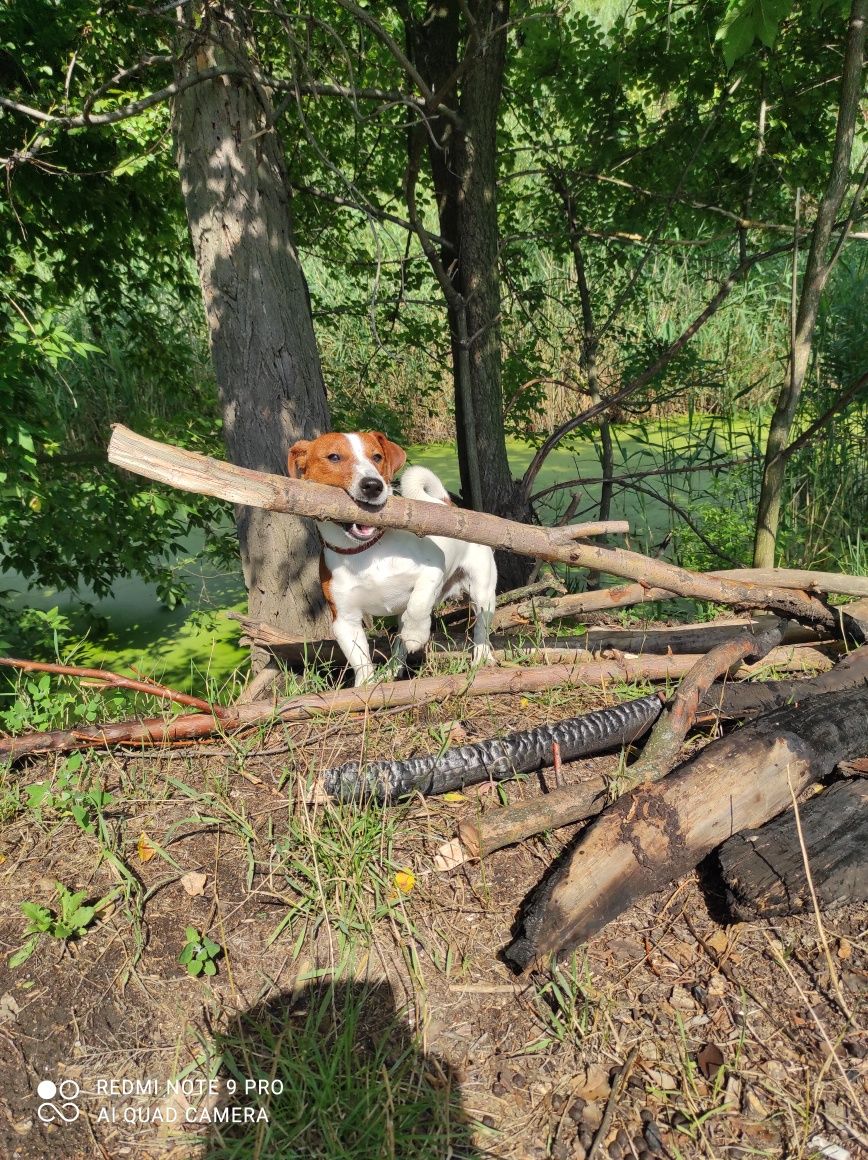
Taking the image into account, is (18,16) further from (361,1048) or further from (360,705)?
(361,1048)

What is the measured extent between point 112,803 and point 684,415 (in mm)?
6292

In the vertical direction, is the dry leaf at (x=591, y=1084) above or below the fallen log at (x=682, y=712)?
below

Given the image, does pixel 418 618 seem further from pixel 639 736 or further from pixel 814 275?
pixel 814 275

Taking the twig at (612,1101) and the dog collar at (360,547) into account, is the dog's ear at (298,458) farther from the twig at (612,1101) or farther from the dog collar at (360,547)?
the twig at (612,1101)

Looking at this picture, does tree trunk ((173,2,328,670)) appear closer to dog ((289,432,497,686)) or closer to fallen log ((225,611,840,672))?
fallen log ((225,611,840,672))

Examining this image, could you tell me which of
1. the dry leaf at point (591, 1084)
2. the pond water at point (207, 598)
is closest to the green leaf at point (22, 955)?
the dry leaf at point (591, 1084)

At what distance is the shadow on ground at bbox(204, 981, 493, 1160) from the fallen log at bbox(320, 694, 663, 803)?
53 centimetres

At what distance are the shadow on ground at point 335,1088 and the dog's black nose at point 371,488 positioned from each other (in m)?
1.29

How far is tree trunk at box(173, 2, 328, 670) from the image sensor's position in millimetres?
3006

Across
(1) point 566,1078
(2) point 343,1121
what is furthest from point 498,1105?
(2) point 343,1121

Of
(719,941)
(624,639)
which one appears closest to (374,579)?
(624,639)

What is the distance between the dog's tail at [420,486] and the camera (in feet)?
9.87

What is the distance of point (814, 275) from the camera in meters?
3.38

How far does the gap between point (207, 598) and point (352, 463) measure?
9.30ft
